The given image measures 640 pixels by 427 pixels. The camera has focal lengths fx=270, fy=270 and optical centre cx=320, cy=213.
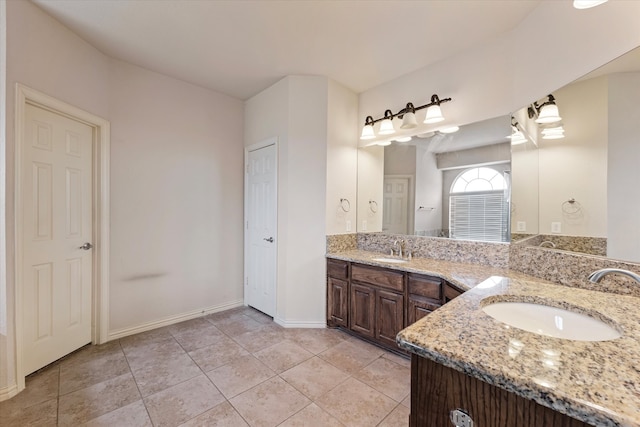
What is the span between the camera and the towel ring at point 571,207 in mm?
1625

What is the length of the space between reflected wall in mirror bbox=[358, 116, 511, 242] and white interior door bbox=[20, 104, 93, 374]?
276 cm

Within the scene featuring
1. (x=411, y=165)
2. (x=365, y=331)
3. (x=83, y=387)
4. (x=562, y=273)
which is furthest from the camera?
(x=411, y=165)

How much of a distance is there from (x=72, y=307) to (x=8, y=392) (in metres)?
0.68

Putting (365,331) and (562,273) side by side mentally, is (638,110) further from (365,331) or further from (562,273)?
(365,331)

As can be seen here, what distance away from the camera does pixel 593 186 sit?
60.7 inches

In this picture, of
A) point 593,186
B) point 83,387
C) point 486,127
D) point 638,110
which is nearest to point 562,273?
point 593,186

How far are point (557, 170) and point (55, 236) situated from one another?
12.4 feet

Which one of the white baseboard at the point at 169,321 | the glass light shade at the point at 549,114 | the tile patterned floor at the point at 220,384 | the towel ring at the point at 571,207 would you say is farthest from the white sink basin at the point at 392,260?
the white baseboard at the point at 169,321

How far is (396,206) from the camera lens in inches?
117

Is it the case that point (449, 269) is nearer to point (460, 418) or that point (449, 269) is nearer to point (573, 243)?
point (573, 243)

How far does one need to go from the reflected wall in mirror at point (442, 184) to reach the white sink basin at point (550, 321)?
115 centimetres

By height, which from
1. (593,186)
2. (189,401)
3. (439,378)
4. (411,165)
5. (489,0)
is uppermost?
(489,0)

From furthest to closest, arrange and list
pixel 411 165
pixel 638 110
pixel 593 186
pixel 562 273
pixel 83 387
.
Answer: pixel 411 165, pixel 83 387, pixel 562 273, pixel 593 186, pixel 638 110

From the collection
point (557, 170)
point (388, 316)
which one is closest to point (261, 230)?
point (388, 316)
